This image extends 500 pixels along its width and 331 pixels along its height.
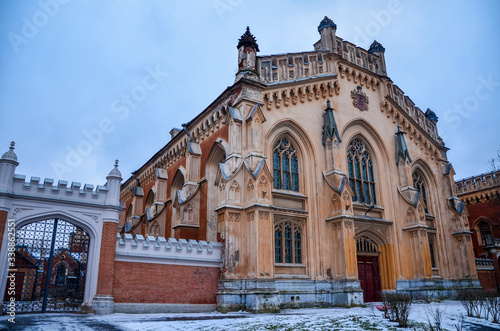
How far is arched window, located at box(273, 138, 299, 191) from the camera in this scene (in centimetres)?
1991

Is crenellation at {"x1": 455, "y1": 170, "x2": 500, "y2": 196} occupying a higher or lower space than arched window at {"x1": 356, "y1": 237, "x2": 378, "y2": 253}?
higher

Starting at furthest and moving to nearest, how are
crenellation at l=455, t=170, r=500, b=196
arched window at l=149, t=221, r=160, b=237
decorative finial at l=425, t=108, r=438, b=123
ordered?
crenellation at l=455, t=170, r=500, b=196
decorative finial at l=425, t=108, r=438, b=123
arched window at l=149, t=221, r=160, b=237

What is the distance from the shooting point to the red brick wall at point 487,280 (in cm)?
2773

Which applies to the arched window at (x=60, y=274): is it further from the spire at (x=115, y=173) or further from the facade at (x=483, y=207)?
the facade at (x=483, y=207)

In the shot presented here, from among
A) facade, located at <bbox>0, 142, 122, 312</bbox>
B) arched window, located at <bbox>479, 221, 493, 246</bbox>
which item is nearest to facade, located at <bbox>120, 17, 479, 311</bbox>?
facade, located at <bbox>0, 142, 122, 312</bbox>

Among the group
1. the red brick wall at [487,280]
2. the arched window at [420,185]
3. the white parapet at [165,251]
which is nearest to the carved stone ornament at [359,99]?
the arched window at [420,185]

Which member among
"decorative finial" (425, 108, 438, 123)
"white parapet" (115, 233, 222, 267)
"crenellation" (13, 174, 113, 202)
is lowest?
"white parapet" (115, 233, 222, 267)

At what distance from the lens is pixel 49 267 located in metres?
13.7

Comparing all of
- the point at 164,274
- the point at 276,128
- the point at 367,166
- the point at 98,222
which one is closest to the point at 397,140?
the point at 367,166

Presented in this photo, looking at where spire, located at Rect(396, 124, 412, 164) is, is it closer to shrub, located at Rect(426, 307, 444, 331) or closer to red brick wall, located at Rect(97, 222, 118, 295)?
shrub, located at Rect(426, 307, 444, 331)

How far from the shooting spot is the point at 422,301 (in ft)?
70.3

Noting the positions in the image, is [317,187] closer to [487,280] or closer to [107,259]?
[107,259]

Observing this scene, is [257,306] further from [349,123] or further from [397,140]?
[397,140]

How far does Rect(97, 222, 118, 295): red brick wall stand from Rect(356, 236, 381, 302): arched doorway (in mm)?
13082
